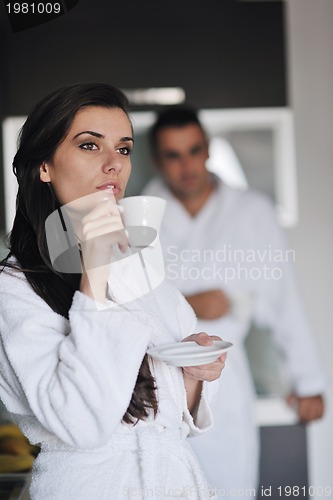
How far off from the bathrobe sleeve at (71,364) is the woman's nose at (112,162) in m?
0.23

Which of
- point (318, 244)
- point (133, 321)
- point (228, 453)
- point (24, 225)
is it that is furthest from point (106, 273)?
point (318, 244)

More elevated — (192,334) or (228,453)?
(192,334)

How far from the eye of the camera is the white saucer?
3.18ft

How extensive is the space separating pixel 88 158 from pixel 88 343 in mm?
297

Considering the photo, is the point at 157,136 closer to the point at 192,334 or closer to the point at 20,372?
the point at 192,334

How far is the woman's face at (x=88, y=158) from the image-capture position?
1.07 metres

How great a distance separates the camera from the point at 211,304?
1.63m

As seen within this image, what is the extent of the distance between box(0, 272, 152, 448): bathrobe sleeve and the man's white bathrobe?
42 cm

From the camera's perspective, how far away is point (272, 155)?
1829 millimetres

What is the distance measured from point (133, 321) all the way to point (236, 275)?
2.02 feet

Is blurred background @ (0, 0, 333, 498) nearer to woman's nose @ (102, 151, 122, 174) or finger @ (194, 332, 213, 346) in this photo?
woman's nose @ (102, 151, 122, 174)

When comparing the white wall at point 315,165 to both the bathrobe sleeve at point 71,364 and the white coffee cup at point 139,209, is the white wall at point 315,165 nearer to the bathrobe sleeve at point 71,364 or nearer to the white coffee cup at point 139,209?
the white coffee cup at point 139,209

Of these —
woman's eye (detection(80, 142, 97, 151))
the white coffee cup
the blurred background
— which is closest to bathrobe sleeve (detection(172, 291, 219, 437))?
the white coffee cup

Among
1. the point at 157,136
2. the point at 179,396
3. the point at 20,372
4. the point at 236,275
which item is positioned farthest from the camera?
the point at 157,136
